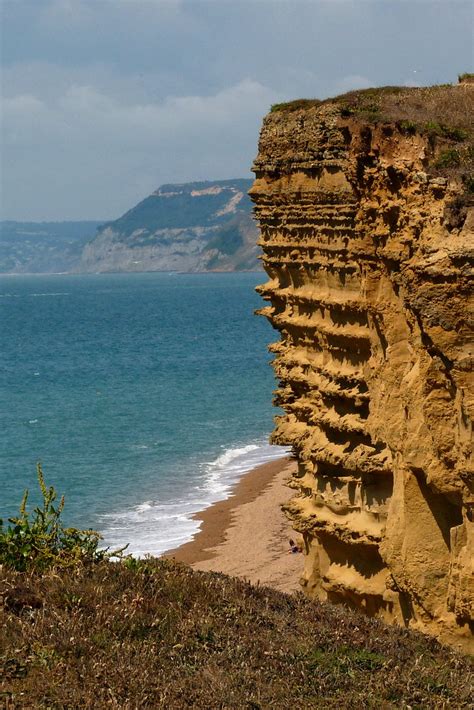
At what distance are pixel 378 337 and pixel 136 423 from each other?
4296 cm

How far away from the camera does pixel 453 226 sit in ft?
37.0

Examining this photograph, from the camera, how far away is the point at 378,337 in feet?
45.1

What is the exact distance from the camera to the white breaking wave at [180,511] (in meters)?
32.7

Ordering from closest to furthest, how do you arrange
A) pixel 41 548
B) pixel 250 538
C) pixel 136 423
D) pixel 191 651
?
pixel 191 651
pixel 41 548
pixel 250 538
pixel 136 423

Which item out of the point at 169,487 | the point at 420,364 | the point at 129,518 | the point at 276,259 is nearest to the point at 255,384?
the point at 169,487

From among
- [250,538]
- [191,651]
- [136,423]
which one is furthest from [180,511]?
[191,651]

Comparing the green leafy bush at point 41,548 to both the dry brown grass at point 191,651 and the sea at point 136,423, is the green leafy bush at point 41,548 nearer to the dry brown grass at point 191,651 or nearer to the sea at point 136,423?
the dry brown grass at point 191,651

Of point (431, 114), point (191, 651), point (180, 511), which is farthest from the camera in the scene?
point (180, 511)

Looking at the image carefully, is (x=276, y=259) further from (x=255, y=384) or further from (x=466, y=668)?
(x=255, y=384)

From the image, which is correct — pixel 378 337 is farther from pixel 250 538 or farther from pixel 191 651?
pixel 250 538

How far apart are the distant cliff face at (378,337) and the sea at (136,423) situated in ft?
49.6

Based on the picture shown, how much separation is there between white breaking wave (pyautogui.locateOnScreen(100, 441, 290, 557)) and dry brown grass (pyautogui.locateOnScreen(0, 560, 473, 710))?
648 inches

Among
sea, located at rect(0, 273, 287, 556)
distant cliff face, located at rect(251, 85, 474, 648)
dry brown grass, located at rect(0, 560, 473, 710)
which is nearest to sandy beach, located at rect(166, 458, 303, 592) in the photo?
sea, located at rect(0, 273, 287, 556)

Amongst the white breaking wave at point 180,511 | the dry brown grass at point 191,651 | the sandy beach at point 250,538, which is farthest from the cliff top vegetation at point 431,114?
the white breaking wave at point 180,511
